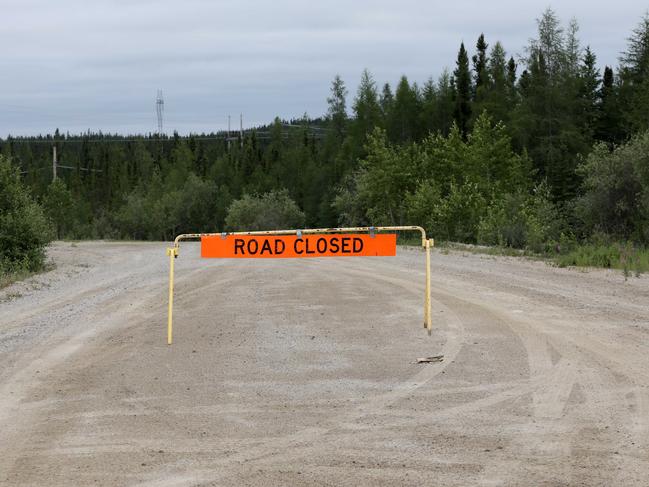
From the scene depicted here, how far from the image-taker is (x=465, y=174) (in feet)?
185

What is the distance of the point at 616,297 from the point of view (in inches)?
615

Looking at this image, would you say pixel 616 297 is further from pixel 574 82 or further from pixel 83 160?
pixel 83 160

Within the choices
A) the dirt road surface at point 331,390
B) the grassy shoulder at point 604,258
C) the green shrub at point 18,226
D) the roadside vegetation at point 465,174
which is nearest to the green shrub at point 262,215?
the roadside vegetation at point 465,174

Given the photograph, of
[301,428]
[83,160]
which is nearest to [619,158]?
[301,428]

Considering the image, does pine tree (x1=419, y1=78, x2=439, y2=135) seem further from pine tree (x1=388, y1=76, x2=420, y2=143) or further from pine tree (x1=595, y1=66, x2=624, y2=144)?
pine tree (x1=595, y1=66, x2=624, y2=144)

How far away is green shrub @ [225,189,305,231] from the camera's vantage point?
265ft

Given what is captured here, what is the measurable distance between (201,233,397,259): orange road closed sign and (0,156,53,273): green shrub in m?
17.7

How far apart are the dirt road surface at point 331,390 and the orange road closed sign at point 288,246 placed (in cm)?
116

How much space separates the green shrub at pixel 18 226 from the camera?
2792 centimetres

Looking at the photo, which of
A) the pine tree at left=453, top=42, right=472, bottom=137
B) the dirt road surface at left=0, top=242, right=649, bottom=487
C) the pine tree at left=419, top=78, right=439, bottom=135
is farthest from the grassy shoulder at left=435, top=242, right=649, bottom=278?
the pine tree at left=419, top=78, right=439, bottom=135

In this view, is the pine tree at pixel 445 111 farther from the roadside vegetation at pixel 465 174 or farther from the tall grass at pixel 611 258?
the tall grass at pixel 611 258

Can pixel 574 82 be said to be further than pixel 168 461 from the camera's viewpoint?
Yes

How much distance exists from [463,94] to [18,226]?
2728 inches

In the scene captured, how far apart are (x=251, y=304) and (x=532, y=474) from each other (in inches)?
400
